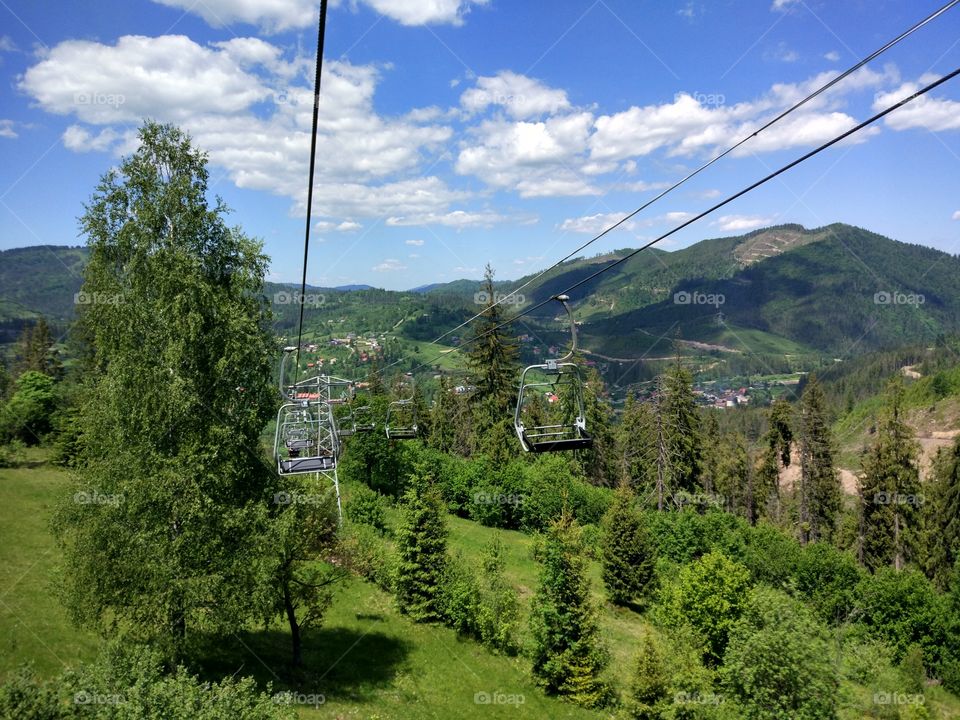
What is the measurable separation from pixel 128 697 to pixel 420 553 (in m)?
18.5

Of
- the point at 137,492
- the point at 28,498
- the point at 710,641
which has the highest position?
the point at 137,492

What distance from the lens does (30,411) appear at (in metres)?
49.9

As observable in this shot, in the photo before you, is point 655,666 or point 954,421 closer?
point 655,666

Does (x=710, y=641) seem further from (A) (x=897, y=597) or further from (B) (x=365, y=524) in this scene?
(B) (x=365, y=524)

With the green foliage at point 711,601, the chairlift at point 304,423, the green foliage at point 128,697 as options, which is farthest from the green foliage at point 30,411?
the green foliage at point 711,601

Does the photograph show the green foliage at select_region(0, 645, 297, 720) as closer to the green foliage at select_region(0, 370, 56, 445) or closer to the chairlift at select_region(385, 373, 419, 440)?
the chairlift at select_region(385, 373, 419, 440)

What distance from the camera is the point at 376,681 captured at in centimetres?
2242

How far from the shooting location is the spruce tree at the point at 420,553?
2783 cm

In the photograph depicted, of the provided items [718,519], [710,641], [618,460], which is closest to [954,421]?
[618,460]

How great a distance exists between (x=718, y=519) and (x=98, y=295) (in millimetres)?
39286

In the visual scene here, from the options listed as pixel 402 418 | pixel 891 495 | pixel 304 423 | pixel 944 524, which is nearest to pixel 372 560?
pixel 304 423

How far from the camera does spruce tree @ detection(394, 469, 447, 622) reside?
91.3 ft

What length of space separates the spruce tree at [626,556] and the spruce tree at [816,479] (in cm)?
2484

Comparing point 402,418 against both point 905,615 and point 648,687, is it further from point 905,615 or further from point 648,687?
point 648,687
